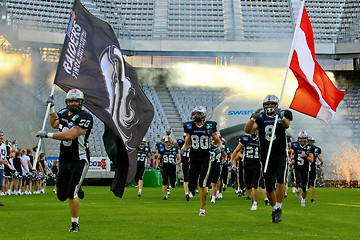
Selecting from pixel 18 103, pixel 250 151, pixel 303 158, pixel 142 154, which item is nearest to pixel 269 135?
pixel 250 151

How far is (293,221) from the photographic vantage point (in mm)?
8758

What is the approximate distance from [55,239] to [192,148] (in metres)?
4.33

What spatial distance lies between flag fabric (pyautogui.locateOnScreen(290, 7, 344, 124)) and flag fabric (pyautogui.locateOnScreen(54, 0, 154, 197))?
302cm

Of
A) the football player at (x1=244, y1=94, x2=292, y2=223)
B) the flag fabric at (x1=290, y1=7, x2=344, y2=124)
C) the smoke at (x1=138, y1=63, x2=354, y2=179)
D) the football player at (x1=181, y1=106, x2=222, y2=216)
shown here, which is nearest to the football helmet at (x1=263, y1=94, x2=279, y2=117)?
the football player at (x1=244, y1=94, x2=292, y2=223)

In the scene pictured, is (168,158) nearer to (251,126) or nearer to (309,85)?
(309,85)

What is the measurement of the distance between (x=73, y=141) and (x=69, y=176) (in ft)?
1.39

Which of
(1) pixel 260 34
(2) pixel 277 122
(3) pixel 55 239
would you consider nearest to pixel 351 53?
(1) pixel 260 34

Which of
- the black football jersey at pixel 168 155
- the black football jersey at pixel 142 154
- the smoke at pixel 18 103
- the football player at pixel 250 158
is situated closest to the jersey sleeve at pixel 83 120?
the football player at pixel 250 158

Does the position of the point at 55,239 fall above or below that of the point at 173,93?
below

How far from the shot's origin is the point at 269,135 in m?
8.59

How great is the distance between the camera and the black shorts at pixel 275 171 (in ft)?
28.1

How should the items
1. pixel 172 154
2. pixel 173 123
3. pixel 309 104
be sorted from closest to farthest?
pixel 309 104 < pixel 172 154 < pixel 173 123

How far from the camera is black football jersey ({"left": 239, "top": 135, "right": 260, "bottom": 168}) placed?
511 inches

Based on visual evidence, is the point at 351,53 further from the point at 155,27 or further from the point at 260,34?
the point at 155,27
